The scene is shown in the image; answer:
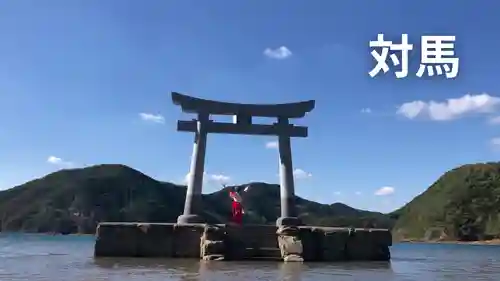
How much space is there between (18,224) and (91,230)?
16.5m

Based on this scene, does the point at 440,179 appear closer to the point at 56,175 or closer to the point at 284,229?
the point at 56,175

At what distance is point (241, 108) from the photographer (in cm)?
2236

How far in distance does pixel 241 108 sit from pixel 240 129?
795 millimetres

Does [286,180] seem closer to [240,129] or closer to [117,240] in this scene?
[240,129]

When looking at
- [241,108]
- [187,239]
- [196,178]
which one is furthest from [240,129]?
[187,239]

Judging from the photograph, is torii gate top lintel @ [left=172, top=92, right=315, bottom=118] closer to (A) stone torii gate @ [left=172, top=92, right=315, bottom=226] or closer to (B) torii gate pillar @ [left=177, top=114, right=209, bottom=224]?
(A) stone torii gate @ [left=172, top=92, right=315, bottom=226]

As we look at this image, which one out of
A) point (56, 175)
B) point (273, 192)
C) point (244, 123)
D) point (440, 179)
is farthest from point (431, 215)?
point (244, 123)

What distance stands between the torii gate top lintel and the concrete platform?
461 cm

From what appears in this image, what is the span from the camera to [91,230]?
10469cm

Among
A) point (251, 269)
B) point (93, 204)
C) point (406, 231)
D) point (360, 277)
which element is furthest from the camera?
point (406, 231)

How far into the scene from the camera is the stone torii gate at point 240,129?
70.2 ft

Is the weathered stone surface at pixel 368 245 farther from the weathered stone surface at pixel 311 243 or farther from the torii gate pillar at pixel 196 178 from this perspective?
the torii gate pillar at pixel 196 178

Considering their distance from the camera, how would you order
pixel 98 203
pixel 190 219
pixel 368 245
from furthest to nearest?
pixel 98 203 < pixel 190 219 < pixel 368 245

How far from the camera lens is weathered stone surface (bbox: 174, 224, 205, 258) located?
19.6 metres
